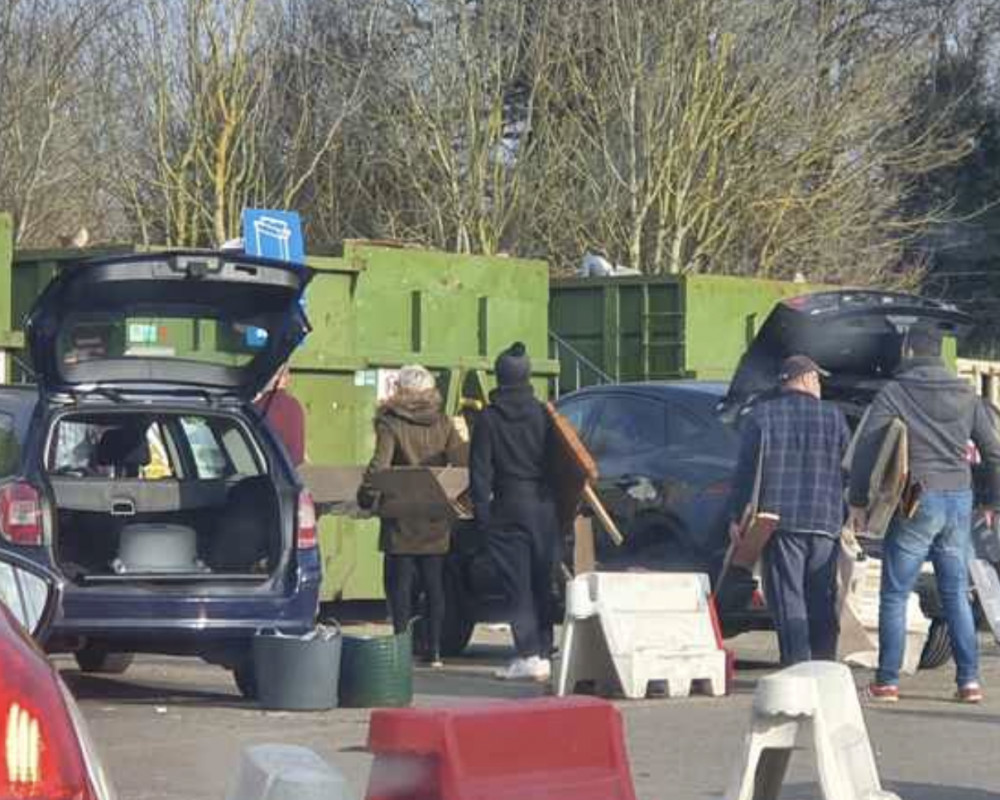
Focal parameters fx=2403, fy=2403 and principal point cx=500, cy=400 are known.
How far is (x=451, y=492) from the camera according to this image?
43.1 ft

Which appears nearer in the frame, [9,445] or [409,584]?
[9,445]

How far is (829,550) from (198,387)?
318 cm

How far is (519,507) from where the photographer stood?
41.4 feet

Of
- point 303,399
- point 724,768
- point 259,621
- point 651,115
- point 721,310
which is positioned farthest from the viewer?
point 651,115

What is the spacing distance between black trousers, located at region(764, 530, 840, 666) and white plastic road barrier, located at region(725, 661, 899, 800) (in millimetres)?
3548

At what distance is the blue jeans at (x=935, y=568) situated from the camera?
1148 cm

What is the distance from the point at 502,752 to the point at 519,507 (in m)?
6.50

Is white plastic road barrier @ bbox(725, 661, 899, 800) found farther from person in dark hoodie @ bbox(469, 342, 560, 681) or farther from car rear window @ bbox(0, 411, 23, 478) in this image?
person in dark hoodie @ bbox(469, 342, 560, 681)

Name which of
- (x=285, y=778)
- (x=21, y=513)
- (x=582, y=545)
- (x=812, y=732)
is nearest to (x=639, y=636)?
(x=582, y=545)

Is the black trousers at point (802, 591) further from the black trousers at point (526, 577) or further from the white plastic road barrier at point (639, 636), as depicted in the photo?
the black trousers at point (526, 577)

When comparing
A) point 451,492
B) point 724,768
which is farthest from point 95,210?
point 724,768

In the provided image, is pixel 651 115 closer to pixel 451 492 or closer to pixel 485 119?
pixel 485 119

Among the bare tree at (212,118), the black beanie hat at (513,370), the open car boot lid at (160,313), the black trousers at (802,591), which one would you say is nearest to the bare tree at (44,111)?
the bare tree at (212,118)

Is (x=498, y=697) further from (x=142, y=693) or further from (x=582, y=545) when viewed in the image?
(x=142, y=693)
